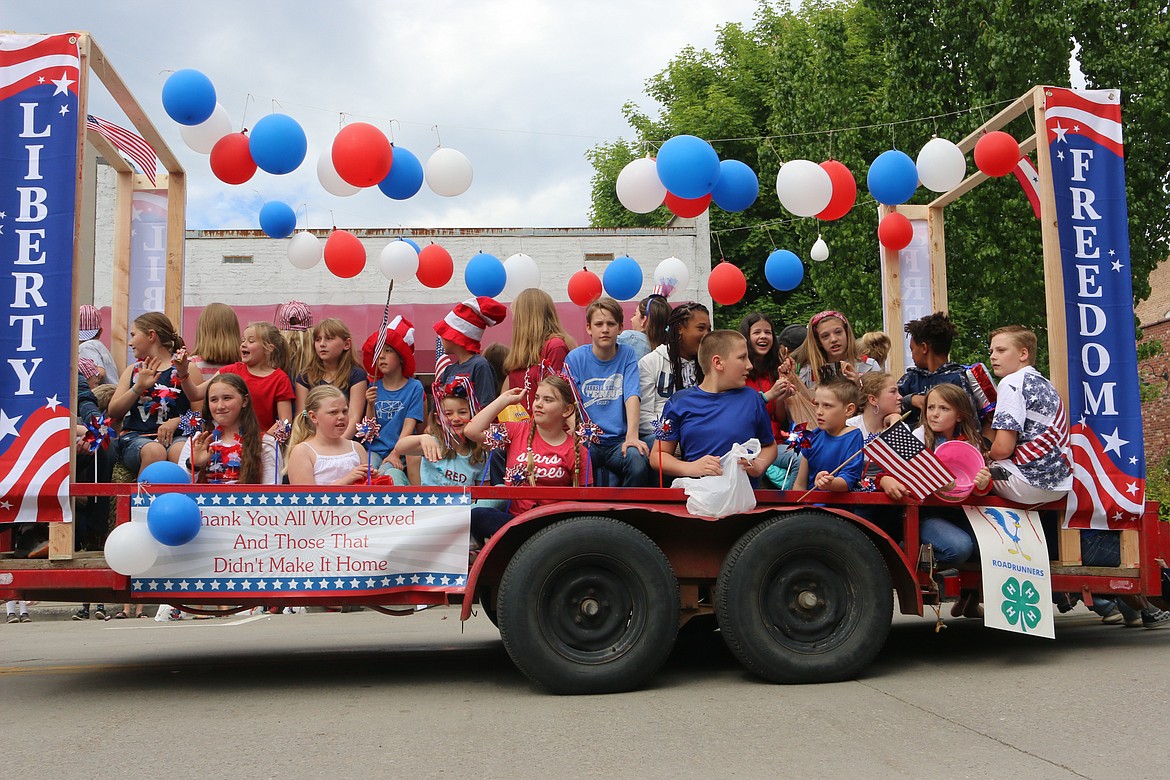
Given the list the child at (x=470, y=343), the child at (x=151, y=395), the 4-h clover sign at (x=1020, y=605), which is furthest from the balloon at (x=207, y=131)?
the 4-h clover sign at (x=1020, y=605)

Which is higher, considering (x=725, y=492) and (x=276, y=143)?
(x=276, y=143)

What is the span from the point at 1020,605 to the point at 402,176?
5.15 metres

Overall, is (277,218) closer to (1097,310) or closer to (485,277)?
(485,277)

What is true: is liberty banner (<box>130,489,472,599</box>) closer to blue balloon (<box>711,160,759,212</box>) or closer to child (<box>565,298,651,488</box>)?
child (<box>565,298,651,488</box>)

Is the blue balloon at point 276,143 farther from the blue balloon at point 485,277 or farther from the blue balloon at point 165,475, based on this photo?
the blue balloon at point 165,475

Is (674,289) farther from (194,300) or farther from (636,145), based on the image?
(636,145)

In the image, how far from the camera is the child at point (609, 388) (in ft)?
20.5

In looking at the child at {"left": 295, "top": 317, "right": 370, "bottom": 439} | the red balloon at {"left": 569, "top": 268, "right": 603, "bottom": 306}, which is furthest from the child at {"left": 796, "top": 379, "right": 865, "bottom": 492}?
the red balloon at {"left": 569, "top": 268, "right": 603, "bottom": 306}

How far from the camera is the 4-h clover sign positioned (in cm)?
598

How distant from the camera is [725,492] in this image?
5523 mm

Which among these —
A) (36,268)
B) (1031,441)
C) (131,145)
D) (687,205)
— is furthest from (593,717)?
(131,145)

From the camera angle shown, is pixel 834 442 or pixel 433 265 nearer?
pixel 834 442

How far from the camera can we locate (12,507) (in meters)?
5.24

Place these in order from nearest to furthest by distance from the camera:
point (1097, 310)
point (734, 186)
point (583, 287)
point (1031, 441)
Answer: point (1031, 441)
point (1097, 310)
point (734, 186)
point (583, 287)
